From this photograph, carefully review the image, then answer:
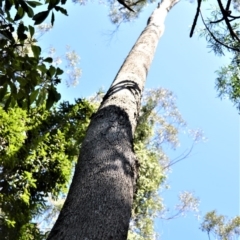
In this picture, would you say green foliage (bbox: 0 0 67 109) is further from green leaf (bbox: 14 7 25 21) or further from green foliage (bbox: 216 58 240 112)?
green foliage (bbox: 216 58 240 112)

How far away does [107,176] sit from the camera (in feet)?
5.99

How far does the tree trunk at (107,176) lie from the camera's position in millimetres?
A: 1543

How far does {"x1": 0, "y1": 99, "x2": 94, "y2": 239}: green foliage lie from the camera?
4.99m

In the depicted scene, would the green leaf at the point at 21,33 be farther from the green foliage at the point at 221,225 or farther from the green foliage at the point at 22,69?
the green foliage at the point at 221,225

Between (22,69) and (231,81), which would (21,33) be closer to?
(22,69)

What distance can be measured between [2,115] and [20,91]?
343 centimetres

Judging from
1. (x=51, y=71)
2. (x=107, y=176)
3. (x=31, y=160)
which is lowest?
(x=107, y=176)

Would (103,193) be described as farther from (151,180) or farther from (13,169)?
(151,180)

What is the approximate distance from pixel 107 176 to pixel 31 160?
3634 millimetres

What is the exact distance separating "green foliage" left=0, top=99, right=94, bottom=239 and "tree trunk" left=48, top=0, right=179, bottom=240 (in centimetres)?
244

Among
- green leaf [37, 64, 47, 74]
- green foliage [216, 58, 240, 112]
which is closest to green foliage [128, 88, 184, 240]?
green foliage [216, 58, 240, 112]

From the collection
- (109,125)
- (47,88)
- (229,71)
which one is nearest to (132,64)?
(109,125)

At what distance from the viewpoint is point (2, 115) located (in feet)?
16.4

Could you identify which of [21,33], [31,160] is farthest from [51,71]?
[31,160]
